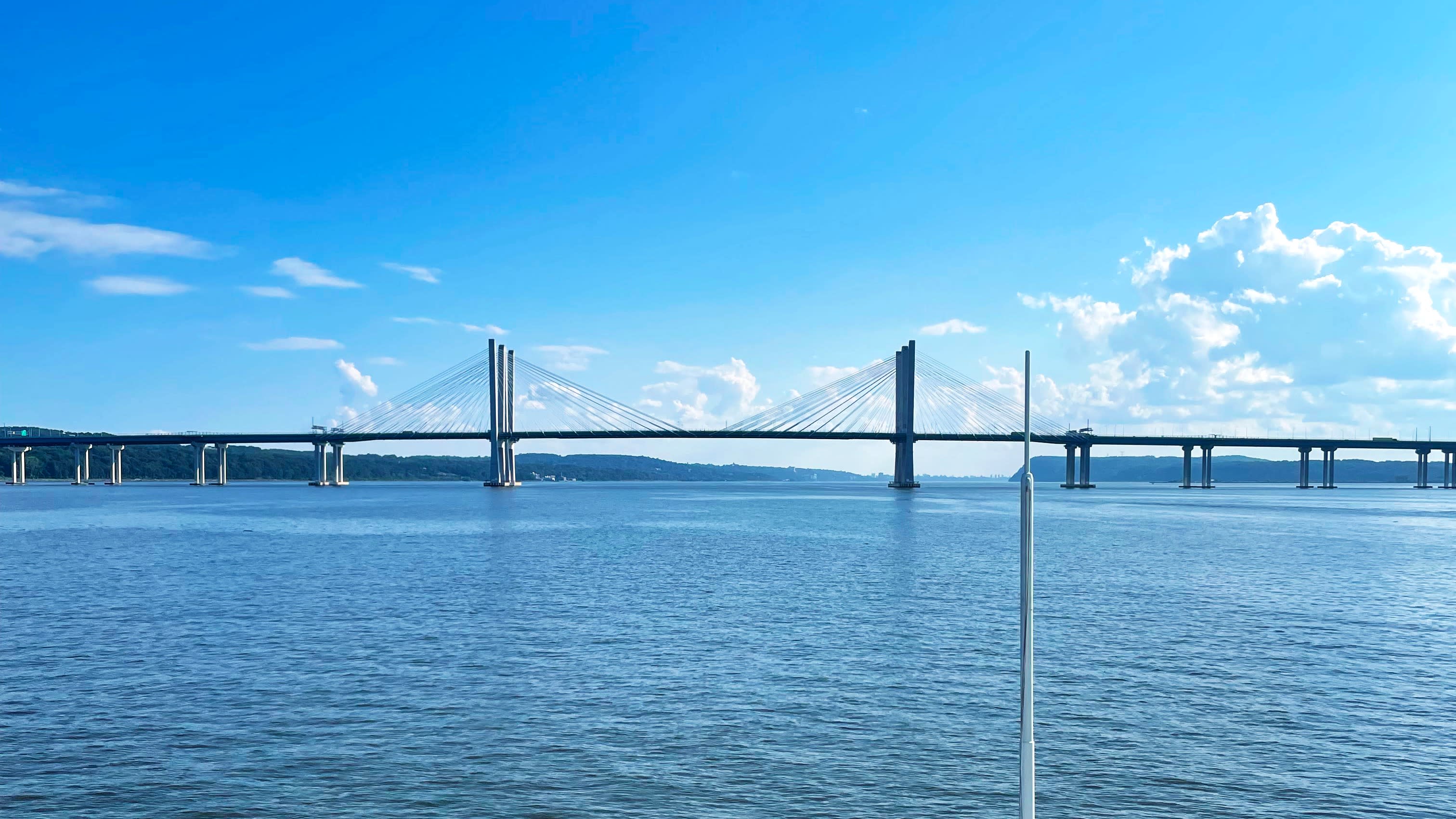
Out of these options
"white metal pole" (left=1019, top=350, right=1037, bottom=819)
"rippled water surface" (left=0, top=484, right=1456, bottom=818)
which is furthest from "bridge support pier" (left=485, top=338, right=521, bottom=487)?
"white metal pole" (left=1019, top=350, right=1037, bottom=819)

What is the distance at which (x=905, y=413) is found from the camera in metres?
181

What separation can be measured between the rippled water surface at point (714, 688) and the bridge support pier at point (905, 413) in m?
126

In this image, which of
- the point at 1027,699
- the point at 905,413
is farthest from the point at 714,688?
the point at 905,413

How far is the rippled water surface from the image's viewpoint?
16016 millimetres

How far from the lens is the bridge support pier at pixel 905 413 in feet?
592

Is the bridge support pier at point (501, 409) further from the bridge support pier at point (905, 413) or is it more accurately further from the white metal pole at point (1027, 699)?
the white metal pole at point (1027, 699)

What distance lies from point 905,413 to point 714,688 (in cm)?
16178

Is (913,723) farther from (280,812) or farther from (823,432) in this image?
(823,432)

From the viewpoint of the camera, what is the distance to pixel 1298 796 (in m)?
15.8

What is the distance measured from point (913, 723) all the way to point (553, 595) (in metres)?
21.7

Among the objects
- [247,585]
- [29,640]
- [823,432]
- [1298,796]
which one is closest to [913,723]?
[1298,796]

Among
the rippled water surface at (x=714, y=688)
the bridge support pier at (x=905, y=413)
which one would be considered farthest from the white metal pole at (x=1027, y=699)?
the bridge support pier at (x=905, y=413)

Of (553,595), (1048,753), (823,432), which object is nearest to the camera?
(1048,753)

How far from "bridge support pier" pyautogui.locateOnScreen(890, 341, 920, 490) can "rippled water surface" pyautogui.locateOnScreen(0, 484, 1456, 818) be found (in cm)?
12641
